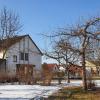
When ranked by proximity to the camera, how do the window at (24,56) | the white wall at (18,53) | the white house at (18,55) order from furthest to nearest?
1. the window at (24,56)
2. the white wall at (18,53)
3. the white house at (18,55)

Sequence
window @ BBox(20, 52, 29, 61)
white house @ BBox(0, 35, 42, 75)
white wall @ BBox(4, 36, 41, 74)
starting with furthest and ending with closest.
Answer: window @ BBox(20, 52, 29, 61) → white wall @ BBox(4, 36, 41, 74) → white house @ BBox(0, 35, 42, 75)

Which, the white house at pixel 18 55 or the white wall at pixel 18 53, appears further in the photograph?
the white wall at pixel 18 53

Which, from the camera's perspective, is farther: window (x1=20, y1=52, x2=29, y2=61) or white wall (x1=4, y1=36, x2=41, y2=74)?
window (x1=20, y1=52, x2=29, y2=61)

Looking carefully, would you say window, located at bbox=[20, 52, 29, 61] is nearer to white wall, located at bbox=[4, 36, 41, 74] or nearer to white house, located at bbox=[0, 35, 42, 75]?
white house, located at bbox=[0, 35, 42, 75]

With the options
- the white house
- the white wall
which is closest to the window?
the white house

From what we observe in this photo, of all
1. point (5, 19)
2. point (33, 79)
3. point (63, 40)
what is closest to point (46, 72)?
point (33, 79)

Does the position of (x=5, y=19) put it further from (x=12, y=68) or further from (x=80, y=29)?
(x=80, y=29)

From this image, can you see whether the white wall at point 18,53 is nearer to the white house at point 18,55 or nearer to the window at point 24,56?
the white house at point 18,55

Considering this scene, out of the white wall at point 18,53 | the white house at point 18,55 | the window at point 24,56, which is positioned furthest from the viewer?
the window at point 24,56

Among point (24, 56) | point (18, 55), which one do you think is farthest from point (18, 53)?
point (24, 56)

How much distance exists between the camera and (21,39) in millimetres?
55281

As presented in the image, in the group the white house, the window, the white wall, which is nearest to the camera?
the white house

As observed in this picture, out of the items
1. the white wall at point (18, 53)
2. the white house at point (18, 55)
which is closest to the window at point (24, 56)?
the white house at point (18, 55)

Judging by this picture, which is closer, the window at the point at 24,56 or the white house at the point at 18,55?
the white house at the point at 18,55
